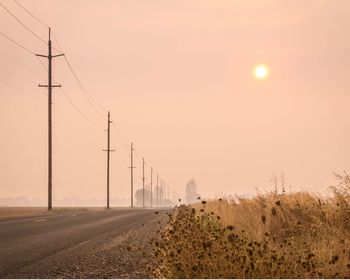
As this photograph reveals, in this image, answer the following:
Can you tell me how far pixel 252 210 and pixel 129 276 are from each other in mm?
6814

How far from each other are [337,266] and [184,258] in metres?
1.97

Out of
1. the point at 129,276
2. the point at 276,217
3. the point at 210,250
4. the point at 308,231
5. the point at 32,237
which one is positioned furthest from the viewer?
the point at 32,237

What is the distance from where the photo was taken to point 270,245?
8016 mm

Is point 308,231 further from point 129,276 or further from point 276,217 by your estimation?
point 129,276

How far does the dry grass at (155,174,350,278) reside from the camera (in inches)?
251

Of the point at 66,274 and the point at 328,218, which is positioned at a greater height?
the point at 328,218

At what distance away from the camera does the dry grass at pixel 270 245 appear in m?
6.38

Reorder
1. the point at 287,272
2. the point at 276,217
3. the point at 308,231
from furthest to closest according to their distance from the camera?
the point at 276,217 < the point at 308,231 < the point at 287,272

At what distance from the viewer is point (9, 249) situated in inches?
441

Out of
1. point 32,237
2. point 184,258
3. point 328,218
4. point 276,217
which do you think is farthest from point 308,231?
point 32,237

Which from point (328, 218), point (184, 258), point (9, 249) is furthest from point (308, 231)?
point (9, 249)

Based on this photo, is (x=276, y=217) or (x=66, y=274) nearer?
(x=66, y=274)

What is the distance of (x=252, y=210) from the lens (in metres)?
14.1

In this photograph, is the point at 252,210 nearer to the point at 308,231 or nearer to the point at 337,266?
the point at 308,231
